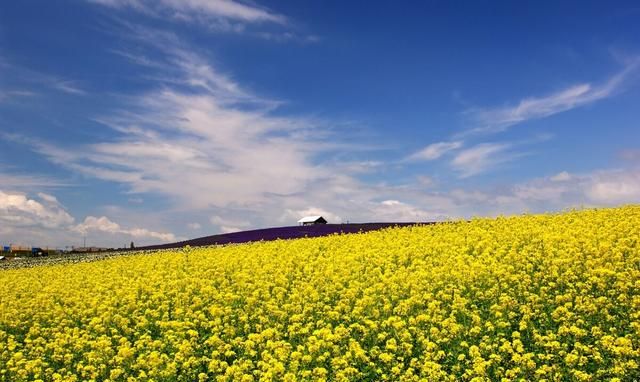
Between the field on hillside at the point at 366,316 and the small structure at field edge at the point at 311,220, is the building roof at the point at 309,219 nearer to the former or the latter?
the small structure at field edge at the point at 311,220

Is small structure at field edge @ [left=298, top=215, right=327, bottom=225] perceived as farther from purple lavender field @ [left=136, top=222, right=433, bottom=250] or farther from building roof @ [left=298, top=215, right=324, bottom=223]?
purple lavender field @ [left=136, top=222, right=433, bottom=250]

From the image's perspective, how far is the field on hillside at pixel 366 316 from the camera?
11.0 meters

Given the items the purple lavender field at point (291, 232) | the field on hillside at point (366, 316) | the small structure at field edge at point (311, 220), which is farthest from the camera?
the small structure at field edge at point (311, 220)

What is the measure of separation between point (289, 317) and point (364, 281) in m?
3.59

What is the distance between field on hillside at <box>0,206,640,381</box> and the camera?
11.0m

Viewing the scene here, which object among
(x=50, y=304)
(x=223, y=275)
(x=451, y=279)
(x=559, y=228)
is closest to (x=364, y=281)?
(x=451, y=279)

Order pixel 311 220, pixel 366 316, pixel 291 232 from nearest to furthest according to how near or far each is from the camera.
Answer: pixel 366 316 → pixel 291 232 → pixel 311 220

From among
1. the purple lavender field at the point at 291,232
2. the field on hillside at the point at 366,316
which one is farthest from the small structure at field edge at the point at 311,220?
the field on hillside at the point at 366,316

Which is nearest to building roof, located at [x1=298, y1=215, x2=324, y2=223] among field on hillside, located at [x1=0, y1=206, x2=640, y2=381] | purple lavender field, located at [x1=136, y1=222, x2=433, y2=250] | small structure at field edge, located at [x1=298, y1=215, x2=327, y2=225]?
small structure at field edge, located at [x1=298, y1=215, x2=327, y2=225]

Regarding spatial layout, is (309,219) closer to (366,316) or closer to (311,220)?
(311,220)

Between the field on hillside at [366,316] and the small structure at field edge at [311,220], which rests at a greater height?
the small structure at field edge at [311,220]

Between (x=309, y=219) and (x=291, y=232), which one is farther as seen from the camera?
(x=309, y=219)

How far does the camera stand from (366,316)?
1415 cm

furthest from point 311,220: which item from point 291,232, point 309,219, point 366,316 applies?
point 366,316
